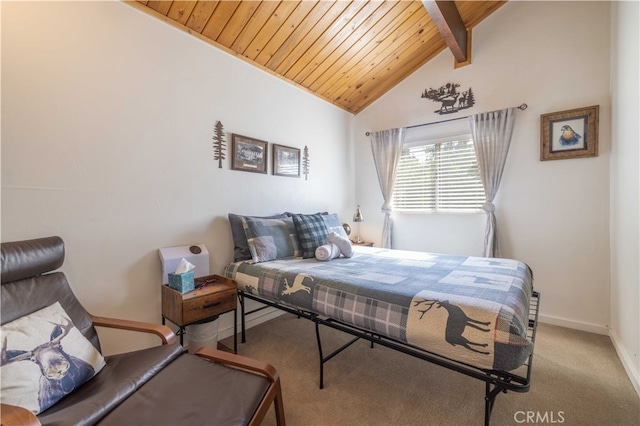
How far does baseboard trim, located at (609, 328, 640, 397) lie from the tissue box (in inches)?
118

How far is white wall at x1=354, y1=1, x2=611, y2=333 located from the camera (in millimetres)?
2457

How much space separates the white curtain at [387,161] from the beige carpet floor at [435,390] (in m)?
1.81

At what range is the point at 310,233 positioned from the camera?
2613mm

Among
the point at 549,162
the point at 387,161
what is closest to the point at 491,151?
the point at 549,162

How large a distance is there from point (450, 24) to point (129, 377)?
367 cm

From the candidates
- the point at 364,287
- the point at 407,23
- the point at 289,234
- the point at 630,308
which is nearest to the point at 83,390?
the point at 364,287

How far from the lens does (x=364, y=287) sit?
159 cm

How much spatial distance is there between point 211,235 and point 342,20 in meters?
2.40

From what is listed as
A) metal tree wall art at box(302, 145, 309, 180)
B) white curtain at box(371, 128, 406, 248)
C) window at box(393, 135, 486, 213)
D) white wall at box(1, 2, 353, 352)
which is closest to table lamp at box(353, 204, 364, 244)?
white curtain at box(371, 128, 406, 248)

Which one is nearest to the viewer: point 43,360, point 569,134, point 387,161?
point 43,360

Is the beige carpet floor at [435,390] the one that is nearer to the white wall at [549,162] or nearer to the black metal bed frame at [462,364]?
the black metal bed frame at [462,364]

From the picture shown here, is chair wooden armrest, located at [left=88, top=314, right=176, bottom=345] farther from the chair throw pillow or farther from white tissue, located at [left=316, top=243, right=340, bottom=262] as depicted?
white tissue, located at [left=316, top=243, right=340, bottom=262]

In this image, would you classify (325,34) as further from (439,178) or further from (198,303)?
(198,303)

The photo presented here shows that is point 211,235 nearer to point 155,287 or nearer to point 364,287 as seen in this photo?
point 155,287
